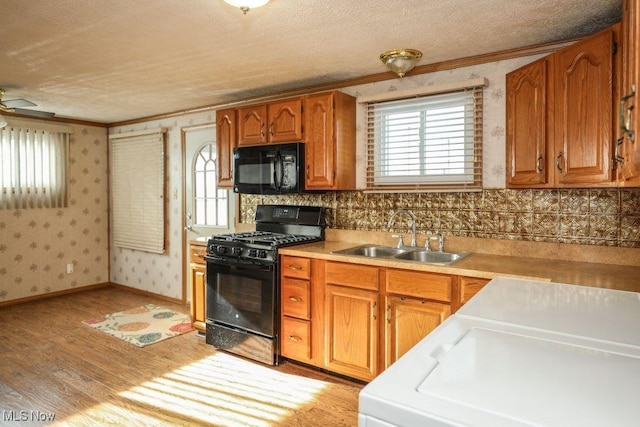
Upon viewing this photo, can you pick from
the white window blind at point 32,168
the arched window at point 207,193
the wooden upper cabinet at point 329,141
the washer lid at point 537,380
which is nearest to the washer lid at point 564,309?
the washer lid at point 537,380

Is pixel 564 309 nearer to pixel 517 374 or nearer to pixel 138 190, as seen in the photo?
pixel 517 374

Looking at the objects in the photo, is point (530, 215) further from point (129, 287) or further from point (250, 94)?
point (129, 287)

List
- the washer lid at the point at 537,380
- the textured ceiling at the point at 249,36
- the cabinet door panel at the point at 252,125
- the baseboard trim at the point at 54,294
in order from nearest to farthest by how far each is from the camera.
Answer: the washer lid at the point at 537,380, the textured ceiling at the point at 249,36, the cabinet door panel at the point at 252,125, the baseboard trim at the point at 54,294

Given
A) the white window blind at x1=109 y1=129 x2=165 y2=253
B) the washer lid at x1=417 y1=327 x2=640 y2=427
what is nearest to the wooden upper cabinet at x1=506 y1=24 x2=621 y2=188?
the washer lid at x1=417 y1=327 x2=640 y2=427

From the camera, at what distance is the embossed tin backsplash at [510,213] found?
2498 millimetres

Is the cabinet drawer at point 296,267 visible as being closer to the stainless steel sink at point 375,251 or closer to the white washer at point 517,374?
the stainless steel sink at point 375,251

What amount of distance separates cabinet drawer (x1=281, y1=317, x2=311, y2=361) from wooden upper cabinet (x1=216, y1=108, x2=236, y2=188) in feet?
4.89

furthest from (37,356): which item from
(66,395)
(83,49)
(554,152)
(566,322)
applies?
(554,152)

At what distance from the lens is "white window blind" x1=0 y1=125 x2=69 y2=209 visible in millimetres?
4812

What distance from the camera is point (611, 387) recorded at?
87 centimetres

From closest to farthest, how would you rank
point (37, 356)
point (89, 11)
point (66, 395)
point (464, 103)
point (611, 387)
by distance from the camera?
point (611, 387)
point (89, 11)
point (66, 395)
point (464, 103)
point (37, 356)

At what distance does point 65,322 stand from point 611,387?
186 inches

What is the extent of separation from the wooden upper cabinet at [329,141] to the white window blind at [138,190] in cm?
248

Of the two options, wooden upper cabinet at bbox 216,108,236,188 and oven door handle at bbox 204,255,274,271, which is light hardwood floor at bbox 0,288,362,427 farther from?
wooden upper cabinet at bbox 216,108,236,188
